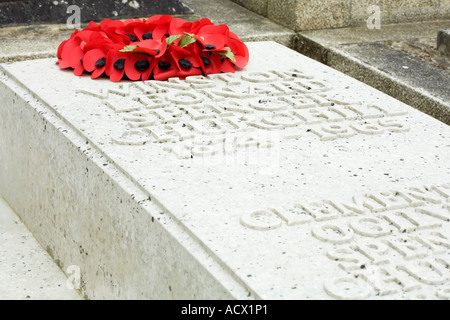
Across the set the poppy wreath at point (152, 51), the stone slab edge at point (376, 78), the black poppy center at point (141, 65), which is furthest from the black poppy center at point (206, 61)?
the stone slab edge at point (376, 78)

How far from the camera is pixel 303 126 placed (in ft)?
9.68

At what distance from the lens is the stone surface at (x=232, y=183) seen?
201 cm

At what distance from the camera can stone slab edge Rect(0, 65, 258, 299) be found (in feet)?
6.95

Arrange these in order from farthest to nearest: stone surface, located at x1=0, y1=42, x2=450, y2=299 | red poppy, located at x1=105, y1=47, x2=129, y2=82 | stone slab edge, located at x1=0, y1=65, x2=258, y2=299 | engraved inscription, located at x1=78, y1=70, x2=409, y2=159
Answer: red poppy, located at x1=105, y1=47, x2=129, y2=82 → engraved inscription, located at x1=78, y1=70, x2=409, y2=159 → stone slab edge, located at x1=0, y1=65, x2=258, y2=299 → stone surface, located at x1=0, y1=42, x2=450, y2=299

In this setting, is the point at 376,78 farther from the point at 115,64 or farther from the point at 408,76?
the point at 115,64

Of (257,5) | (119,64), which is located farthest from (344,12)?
(119,64)

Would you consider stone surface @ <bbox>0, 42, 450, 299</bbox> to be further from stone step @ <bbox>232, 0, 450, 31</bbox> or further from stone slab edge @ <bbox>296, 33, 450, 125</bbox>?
stone step @ <bbox>232, 0, 450, 31</bbox>

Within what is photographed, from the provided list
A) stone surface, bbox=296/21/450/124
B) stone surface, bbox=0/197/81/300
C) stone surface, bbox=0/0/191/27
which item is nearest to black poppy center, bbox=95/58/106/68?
stone surface, bbox=0/197/81/300

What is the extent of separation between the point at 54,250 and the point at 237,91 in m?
0.97

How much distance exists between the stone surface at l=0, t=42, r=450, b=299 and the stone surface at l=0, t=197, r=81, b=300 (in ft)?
0.17

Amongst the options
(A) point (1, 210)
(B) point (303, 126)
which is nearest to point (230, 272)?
(B) point (303, 126)

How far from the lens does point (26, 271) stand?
118 inches

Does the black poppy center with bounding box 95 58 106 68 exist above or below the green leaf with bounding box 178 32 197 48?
below
